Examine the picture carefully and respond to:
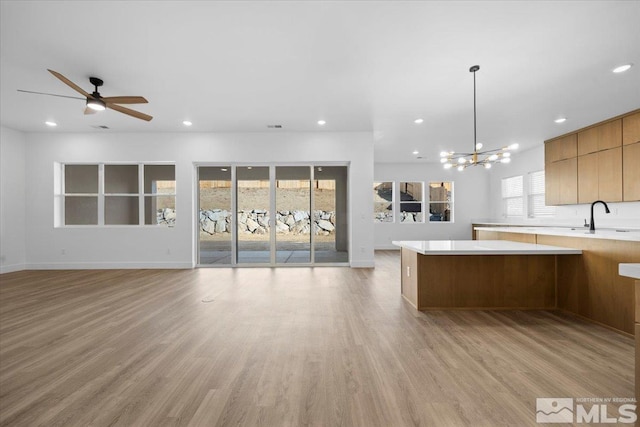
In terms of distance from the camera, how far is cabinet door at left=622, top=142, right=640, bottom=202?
5254 mm

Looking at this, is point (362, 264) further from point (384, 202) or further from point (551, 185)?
point (551, 185)

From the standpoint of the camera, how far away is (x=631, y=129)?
532 cm

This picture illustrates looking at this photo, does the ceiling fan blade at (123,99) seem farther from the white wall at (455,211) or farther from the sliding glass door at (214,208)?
the white wall at (455,211)

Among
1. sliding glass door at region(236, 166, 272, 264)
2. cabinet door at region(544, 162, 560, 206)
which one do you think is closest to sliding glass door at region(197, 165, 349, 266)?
sliding glass door at region(236, 166, 272, 264)

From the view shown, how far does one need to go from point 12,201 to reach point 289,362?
24.6ft

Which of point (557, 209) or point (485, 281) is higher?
point (557, 209)

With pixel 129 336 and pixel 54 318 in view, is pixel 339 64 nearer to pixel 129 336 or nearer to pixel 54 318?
pixel 129 336

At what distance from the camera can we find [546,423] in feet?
5.23

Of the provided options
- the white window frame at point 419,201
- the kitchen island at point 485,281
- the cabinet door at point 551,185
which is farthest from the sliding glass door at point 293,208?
the cabinet door at point 551,185

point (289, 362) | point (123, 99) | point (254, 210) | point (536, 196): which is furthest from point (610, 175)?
point (123, 99)

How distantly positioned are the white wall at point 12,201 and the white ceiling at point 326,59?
0.73 meters

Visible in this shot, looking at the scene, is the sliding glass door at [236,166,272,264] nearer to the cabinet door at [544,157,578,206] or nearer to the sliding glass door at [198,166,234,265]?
the sliding glass door at [198,166,234,265]

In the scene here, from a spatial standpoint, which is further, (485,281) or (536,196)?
(536,196)

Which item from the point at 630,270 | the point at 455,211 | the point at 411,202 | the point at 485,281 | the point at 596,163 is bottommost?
the point at 485,281
